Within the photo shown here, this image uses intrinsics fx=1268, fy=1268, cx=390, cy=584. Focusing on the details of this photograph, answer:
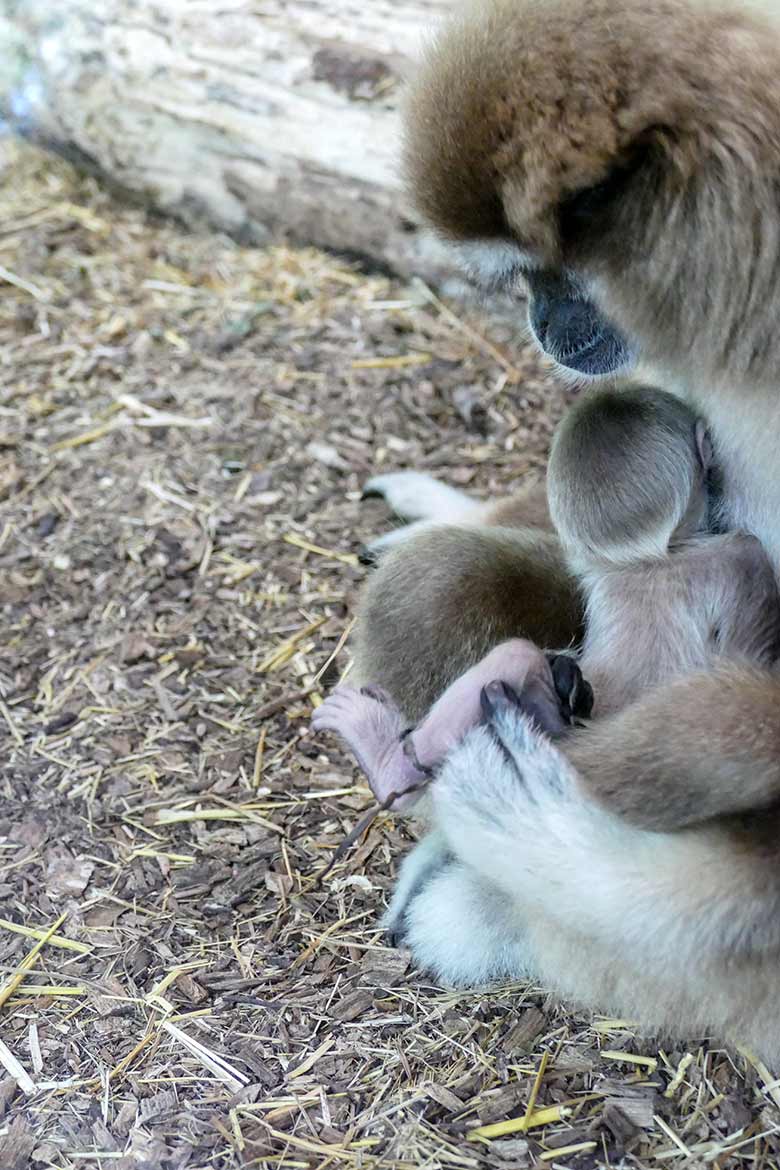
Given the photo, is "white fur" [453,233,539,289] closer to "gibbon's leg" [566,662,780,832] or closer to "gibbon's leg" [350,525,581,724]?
"gibbon's leg" [350,525,581,724]

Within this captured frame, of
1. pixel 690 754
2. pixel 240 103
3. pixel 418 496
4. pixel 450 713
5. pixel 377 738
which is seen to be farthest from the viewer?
pixel 240 103

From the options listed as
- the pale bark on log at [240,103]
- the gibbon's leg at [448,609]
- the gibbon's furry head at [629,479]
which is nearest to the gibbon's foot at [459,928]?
the gibbon's leg at [448,609]

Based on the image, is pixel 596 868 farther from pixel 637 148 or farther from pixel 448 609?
pixel 637 148

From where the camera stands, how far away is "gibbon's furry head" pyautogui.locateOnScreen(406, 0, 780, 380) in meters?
3.05

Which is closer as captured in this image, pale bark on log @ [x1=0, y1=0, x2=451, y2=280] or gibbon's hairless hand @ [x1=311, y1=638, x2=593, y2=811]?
gibbon's hairless hand @ [x1=311, y1=638, x2=593, y2=811]

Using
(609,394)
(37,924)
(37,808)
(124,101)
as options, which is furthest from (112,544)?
(124,101)

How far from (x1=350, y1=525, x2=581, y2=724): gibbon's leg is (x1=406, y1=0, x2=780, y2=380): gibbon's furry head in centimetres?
94

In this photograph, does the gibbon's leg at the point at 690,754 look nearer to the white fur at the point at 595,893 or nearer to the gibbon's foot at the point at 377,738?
the white fur at the point at 595,893

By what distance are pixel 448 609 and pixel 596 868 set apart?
3.19 feet

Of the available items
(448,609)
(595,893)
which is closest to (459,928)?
(595,893)

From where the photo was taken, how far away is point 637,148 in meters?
3.11

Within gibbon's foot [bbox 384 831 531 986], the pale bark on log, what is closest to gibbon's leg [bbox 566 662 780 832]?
gibbon's foot [bbox 384 831 531 986]

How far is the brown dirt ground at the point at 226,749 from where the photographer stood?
135 inches

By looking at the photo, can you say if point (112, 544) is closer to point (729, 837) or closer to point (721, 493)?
point (721, 493)
